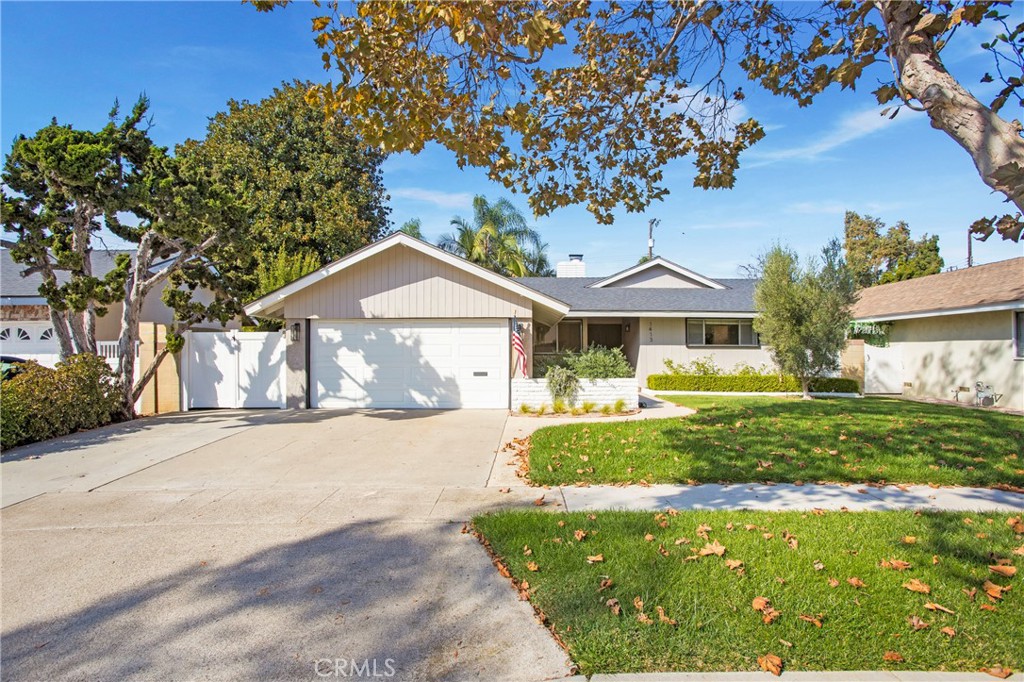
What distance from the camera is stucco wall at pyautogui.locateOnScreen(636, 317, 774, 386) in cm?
1905

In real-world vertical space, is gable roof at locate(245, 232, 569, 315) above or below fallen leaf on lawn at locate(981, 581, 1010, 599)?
above

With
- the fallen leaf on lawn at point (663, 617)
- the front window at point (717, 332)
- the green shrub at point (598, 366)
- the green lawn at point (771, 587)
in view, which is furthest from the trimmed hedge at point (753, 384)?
the fallen leaf on lawn at point (663, 617)

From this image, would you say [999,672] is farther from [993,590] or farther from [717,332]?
[717,332]

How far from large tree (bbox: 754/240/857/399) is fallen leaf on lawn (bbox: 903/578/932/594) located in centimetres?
1299

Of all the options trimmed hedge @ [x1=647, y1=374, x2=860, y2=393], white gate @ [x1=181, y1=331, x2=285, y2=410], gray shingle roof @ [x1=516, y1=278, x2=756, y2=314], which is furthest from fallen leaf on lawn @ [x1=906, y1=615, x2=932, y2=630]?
gray shingle roof @ [x1=516, y1=278, x2=756, y2=314]

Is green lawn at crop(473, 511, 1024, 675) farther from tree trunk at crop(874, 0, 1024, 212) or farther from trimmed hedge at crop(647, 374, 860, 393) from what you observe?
trimmed hedge at crop(647, 374, 860, 393)

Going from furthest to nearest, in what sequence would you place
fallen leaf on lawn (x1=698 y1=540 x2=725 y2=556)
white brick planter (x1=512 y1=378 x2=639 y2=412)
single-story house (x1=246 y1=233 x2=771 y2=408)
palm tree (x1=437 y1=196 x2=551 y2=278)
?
palm tree (x1=437 y1=196 x2=551 y2=278) → single-story house (x1=246 y1=233 x2=771 y2=408) → white brick planter (x1=512 y1=378 x2=639 y2=412) → fallen leaf on lawn (x1=698 y1=540 x2=725 y2=556)

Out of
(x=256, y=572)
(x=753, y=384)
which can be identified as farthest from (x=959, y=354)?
(x=256, y=572)

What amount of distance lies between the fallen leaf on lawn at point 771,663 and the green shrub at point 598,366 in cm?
973

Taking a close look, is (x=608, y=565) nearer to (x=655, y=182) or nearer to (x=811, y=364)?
(x=655, y=182)

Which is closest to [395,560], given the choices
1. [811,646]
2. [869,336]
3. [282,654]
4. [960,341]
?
[282,654]

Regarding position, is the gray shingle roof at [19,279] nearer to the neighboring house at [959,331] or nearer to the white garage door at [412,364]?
the white garage door at [412,364]

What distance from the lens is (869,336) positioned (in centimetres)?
1900

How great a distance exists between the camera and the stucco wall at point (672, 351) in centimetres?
1905
